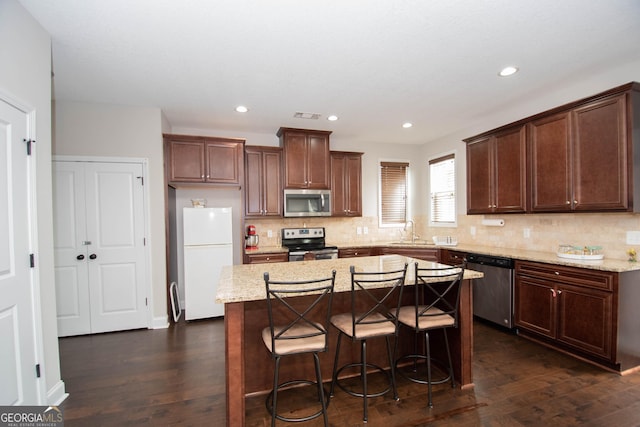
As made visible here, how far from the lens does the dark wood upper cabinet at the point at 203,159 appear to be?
3.98 metres

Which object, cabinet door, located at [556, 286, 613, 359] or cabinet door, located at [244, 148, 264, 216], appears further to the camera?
cabinet door, located at [244, 148, 264, 216]

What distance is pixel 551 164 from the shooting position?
10.3 feet

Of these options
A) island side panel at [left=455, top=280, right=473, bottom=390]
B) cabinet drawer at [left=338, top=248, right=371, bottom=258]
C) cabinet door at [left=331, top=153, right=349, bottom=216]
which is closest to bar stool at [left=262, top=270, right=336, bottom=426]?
island side panel at [left=455, top=280, right=473, bottom=390]

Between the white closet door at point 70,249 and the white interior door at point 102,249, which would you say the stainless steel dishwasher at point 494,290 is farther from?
the white closet door at point 70,249

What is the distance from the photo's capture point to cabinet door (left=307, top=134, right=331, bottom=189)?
465 cm

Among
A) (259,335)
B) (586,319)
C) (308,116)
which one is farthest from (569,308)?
(308,116)

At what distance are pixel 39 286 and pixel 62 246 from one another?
1.73 metres

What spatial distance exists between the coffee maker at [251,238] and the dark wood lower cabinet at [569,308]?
3.45 m

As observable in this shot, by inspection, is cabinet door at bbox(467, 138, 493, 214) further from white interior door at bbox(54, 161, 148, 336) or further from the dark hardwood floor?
white interior door at bbox(54, 161, 148, 336)

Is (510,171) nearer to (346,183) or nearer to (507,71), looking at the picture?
(507,71)

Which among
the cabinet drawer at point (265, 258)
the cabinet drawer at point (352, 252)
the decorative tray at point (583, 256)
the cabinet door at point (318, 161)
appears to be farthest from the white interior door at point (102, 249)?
the decorative tray at point (583, 256)

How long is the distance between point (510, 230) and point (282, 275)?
3.34 m

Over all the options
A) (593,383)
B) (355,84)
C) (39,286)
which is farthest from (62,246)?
(593,383)

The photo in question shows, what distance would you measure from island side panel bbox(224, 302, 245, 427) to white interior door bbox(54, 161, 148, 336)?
2.49 m
